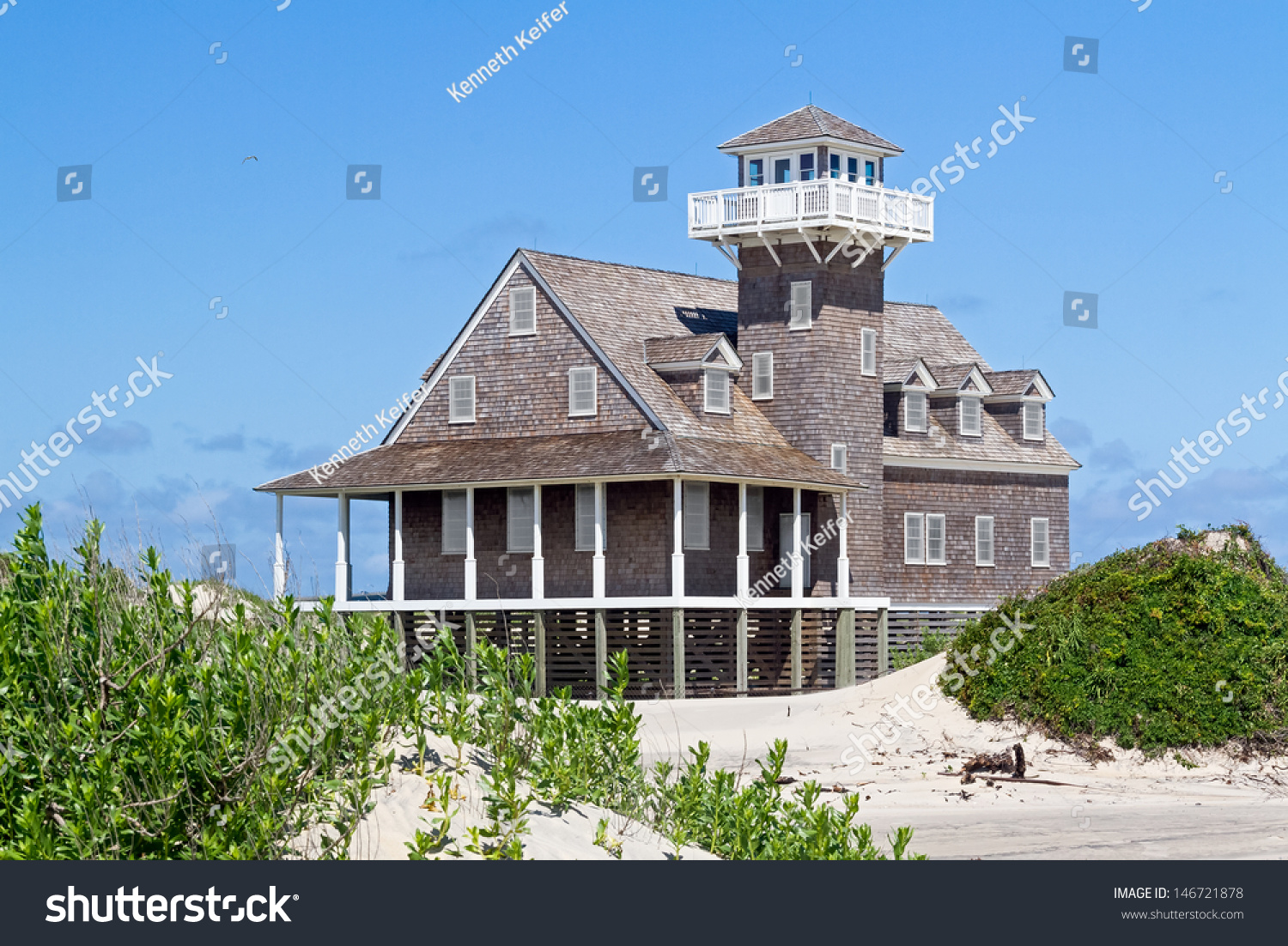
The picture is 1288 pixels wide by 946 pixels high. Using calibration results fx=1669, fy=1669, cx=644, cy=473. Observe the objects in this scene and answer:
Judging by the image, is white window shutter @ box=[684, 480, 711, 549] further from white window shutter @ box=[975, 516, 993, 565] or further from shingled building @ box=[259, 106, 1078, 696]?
white window shutter @ box=[975, 516, 993, 565]

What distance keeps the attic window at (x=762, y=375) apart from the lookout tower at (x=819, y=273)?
2 cm

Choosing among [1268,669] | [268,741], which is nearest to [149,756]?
[268,741]

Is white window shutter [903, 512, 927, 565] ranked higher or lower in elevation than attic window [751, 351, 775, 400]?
lower

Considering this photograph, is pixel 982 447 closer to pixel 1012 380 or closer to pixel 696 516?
pixel 1012 380

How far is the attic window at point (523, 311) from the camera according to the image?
3797 cm

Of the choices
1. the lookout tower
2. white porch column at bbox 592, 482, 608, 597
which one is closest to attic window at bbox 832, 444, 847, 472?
the lookout tower

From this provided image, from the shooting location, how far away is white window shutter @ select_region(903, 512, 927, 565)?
136 ft

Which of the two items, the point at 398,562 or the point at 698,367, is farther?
the point at 398,562

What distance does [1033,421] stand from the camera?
45.2 meters

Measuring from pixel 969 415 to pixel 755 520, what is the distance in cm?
834

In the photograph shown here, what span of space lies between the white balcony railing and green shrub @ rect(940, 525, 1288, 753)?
1432 cm

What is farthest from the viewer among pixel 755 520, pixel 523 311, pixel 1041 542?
pixel 1041 542

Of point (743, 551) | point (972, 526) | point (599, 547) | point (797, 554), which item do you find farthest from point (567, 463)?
point (972, 526)
